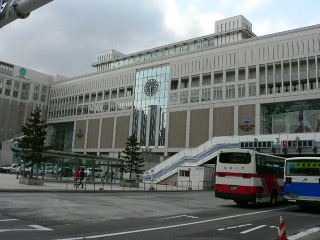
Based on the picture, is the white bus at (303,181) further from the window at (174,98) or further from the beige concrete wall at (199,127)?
the window at (174,98)

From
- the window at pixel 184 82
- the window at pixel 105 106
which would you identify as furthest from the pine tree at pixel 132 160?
the window at pixel 105 106

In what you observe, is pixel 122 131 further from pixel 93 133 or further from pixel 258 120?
pixel 258 120

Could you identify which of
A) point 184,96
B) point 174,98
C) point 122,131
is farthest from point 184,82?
point 122,131

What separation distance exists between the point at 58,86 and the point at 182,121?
45770 mm

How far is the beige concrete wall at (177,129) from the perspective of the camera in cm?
6550

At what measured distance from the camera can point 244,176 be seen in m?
18.0

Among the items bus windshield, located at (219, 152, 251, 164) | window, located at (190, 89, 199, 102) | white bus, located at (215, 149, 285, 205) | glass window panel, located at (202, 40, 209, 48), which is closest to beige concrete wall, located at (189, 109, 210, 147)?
window, located at (190, 89, 199, 102)

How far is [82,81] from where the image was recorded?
87.9 metres

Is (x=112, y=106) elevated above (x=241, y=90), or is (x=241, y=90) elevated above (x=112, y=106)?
(x=241, y=90)

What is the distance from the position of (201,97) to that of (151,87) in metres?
13.4

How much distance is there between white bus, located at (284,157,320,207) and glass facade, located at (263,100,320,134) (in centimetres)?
3875

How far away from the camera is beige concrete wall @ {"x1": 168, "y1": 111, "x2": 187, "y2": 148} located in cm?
6550

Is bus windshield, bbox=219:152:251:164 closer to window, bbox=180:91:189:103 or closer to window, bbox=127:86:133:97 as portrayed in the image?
window, bbox=180:91:189:103

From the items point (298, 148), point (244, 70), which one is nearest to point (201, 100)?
point (244, 70)
